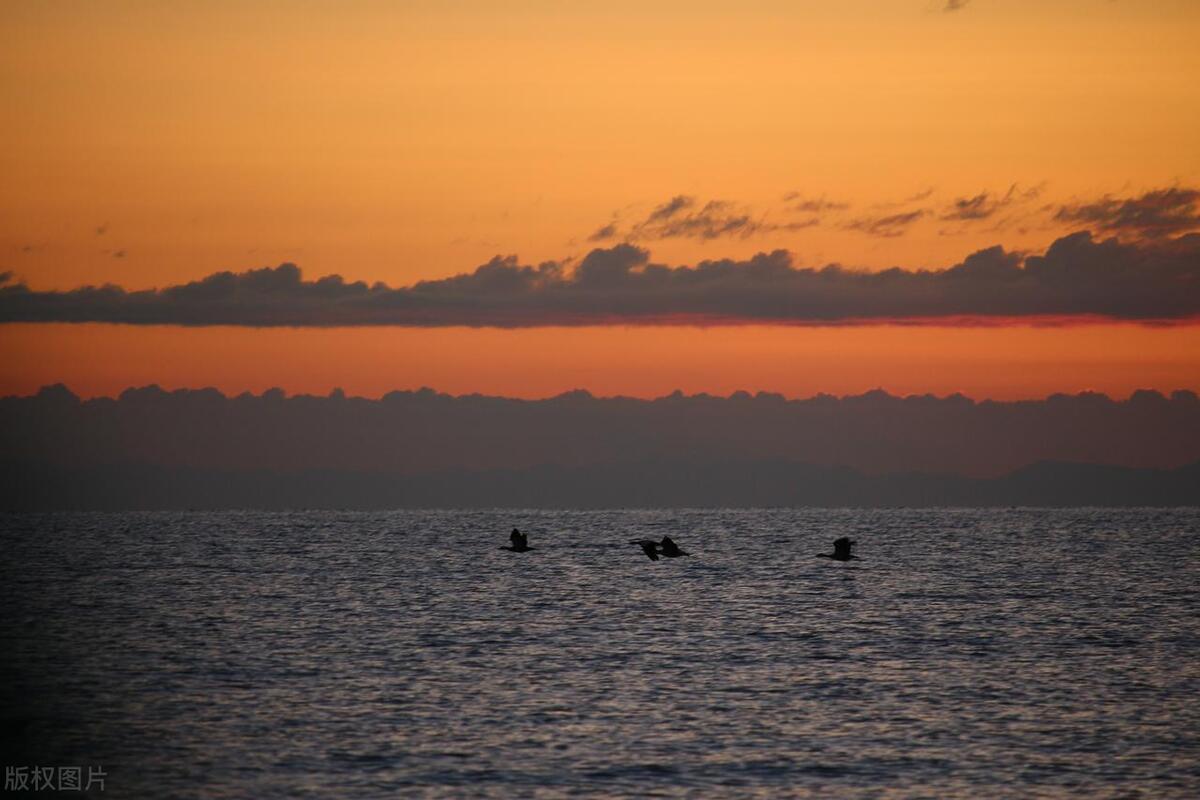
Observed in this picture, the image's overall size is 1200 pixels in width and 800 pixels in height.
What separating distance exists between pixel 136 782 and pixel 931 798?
729 inches

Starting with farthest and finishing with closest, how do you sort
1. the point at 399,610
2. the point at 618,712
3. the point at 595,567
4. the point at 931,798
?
1. the point at 595,567
2. the point at 399,610
3. the point at 618,712
4. the point at 931,798

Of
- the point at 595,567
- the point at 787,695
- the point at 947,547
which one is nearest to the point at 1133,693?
the point at 787,695

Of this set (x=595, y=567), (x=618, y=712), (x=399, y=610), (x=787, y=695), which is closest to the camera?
(x=618, y=712)

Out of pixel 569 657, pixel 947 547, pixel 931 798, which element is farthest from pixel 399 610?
pixel 947 547

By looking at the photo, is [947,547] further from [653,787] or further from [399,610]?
[653,787]

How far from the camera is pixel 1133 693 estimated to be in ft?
159

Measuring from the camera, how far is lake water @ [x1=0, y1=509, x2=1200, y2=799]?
119 ft

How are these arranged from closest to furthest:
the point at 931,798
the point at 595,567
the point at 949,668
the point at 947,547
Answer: the point at 931,798
the point at 949,668
the point at 595,567
the point at 947,547

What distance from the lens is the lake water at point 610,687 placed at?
36250mm

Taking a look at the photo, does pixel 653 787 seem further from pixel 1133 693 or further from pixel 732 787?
pixel 1133 693

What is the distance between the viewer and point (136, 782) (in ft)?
114

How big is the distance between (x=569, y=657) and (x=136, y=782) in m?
24.1

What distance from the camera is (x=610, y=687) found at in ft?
159

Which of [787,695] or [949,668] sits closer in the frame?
[787,695]
